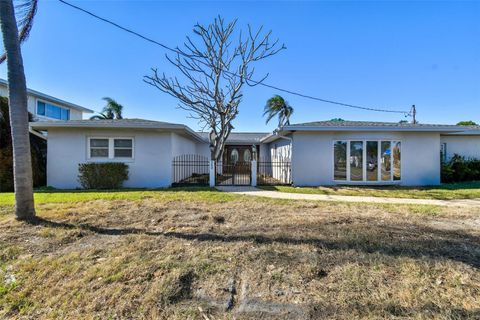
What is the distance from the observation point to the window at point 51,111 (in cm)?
1969

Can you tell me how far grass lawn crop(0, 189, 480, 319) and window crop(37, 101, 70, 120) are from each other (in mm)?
17458

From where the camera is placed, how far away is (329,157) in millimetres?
12242

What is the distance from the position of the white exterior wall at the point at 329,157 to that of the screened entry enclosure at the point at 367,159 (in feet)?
1.11

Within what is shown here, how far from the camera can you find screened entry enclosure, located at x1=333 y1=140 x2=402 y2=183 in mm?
12016

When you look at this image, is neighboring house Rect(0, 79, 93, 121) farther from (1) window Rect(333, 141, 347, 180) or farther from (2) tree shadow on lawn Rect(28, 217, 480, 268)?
(1) window Rect(333, 141, 347, 180)

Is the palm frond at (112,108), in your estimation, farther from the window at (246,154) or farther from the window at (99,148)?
the window at (99,148)

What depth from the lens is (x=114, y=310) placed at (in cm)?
246

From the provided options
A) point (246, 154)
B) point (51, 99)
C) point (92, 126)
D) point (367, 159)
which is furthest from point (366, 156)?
point (51, 99)

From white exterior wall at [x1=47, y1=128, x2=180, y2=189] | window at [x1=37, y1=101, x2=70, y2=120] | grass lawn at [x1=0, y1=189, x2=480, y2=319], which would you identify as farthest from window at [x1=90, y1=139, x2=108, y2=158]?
window at [x1=37, y1=101, x2=70, y2=120]

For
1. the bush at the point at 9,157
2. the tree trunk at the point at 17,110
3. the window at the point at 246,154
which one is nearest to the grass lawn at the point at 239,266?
the tree trunk at the point at 17,110

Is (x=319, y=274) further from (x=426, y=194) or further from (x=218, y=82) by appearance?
(x=218, y=82)

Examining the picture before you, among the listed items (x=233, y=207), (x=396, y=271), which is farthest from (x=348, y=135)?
(x=396, y=271)

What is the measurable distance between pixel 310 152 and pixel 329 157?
946 mm

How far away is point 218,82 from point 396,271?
14.1 m
